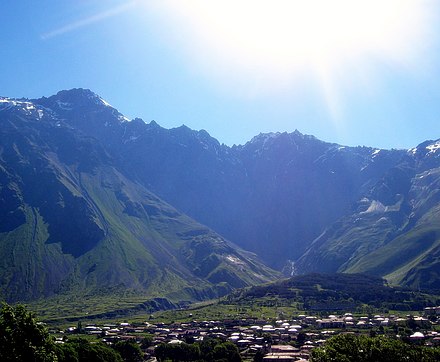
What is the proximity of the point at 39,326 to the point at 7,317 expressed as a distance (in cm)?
574

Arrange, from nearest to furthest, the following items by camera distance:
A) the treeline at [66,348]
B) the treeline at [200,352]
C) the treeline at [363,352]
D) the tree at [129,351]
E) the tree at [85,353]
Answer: the treeline at [66,348] → the treeline at [363,352] → the tree at [85,353] → the treeline at [200,352] → the tree at [129,351]

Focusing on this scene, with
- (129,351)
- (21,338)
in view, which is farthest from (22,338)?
(129,351)

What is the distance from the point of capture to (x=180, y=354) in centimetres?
15362

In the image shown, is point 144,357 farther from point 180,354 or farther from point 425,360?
point 425,360

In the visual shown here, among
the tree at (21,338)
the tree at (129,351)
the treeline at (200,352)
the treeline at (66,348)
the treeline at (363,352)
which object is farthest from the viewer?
the tree at (129,351)

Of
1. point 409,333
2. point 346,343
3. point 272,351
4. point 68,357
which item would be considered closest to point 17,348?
point 68,357

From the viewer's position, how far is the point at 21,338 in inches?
2938

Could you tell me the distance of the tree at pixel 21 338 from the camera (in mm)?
72938

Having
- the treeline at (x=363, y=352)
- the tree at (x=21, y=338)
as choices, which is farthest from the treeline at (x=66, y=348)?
the treeline at (x=363, y=352)

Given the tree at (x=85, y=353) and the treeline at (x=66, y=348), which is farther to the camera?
the tree at (x=85, y=353)

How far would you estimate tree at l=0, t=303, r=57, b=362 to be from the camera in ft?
239

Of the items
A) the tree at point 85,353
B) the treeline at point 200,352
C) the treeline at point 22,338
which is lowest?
the treeline at point 200,352

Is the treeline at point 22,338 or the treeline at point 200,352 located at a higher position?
the treeline at point 22,338

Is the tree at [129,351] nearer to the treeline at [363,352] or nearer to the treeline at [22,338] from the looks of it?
the treeline at [363,352]
